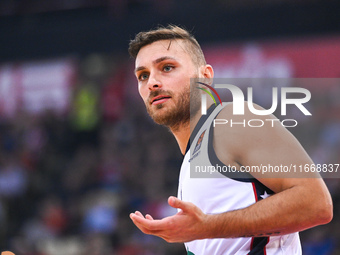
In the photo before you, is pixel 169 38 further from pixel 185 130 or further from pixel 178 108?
pixel 185 130

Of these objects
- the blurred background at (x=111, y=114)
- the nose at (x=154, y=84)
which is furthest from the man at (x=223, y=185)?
the blurred background at (x=111, y=114)

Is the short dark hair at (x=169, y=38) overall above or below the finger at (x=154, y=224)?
above

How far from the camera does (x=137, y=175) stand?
11.0m

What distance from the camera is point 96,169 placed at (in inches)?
459

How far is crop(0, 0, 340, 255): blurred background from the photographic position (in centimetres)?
941

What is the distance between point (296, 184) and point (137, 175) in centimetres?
855

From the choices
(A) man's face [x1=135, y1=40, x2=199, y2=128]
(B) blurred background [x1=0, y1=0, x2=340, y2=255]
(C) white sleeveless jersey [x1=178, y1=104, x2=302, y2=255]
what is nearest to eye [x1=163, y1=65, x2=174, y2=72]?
(A) man's face [x1=135, y1=40, x2=199, y2=128]

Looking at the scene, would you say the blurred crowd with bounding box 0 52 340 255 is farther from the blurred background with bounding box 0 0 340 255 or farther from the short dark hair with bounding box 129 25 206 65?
the short dark hair with bounding box 129 25 206 65

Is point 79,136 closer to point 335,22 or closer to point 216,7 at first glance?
point 216,7

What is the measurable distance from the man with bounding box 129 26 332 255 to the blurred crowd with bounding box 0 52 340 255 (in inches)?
205

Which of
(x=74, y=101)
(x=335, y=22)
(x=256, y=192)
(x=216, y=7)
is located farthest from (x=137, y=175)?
(x=256, y=192)

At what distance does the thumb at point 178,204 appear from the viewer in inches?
92.0

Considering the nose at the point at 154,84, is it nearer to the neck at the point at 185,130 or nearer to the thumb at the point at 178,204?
the neck at the point at 185,130

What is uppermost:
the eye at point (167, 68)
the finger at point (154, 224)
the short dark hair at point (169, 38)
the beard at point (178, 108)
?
the short dark hair at point (169, 38)
